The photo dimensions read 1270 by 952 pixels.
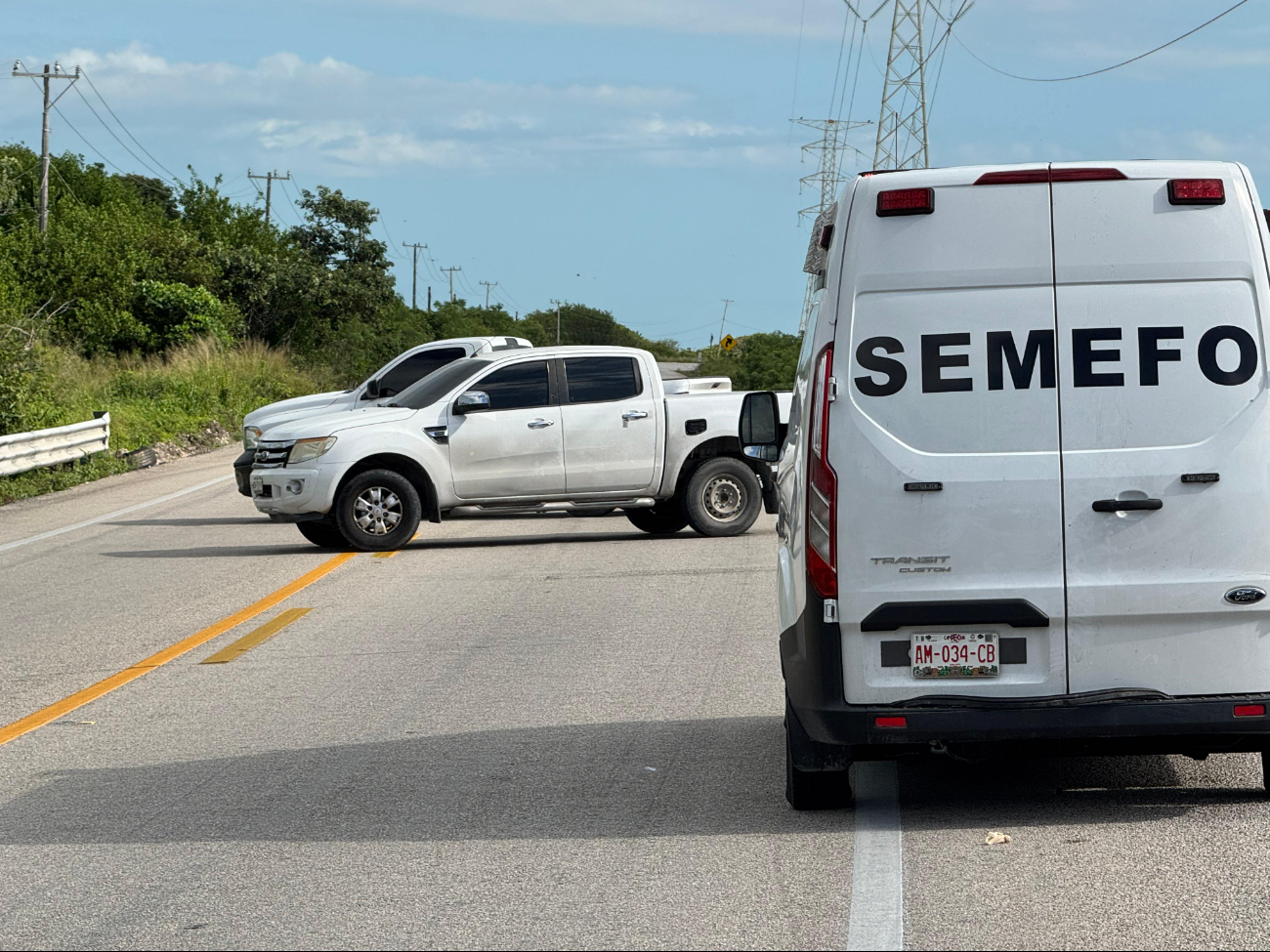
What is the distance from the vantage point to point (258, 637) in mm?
10945

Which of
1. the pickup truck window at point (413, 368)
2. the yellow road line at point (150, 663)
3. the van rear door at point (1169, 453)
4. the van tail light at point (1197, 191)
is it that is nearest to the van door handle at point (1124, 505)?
the van rear door at point (1169, 453)

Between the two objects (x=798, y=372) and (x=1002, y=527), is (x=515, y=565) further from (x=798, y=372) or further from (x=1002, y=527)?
Result: (x=1002, y=527)

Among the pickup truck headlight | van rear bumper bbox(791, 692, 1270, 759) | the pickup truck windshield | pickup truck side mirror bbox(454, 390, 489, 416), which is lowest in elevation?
→ van rear bumper bbox(791, 692, 1270, 759)

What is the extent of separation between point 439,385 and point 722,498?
309 cm

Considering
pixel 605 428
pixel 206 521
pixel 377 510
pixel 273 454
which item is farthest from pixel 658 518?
pixel 206 521

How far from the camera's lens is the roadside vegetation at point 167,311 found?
30203 mm

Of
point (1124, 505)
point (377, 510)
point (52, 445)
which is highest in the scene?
point (1124, 505)

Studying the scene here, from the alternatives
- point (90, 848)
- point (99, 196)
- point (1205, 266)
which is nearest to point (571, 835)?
point (90, 848)

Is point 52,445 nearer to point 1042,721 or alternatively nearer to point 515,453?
point 515,453

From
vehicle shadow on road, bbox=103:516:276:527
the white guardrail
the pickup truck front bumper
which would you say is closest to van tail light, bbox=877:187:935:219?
the pickup truck front bumper

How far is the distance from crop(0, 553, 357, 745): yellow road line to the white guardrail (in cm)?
1050

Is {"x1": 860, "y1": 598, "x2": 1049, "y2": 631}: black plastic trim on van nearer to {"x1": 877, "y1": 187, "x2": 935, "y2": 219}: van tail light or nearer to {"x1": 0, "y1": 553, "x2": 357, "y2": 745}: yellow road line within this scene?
{"x1": 877, "y1": 187, "x2": 935, "y2": 219}: van tail light

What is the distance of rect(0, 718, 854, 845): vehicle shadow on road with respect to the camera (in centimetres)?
598

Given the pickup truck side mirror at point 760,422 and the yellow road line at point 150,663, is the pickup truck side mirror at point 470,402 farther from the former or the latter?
the pickup truck side mirror at point 760,422
